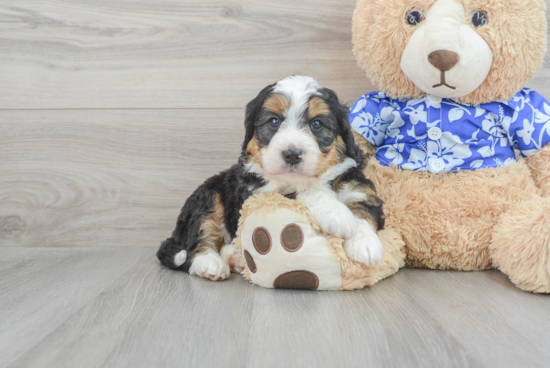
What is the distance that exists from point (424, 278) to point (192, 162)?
1284 millimetres

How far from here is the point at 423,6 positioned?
1.75 metres

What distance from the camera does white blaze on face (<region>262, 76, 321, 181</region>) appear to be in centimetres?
146

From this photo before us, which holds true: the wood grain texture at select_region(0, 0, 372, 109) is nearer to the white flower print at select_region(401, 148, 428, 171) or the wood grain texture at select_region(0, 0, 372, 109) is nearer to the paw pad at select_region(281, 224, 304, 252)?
the white flower print at select_region(401, 148, 428, 171)

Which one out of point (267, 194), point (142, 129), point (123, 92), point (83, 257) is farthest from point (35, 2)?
point (267, 194)

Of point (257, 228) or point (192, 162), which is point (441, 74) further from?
point (192, 162)

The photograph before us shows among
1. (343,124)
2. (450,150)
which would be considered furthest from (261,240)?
(450,150)

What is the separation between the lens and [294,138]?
148 cm

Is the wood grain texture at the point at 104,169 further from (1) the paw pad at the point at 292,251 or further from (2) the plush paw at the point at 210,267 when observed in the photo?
(1) the paw pad at the point at 292,251

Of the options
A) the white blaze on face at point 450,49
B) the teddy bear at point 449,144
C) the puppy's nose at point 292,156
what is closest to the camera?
the puppy's nose at point 292,156

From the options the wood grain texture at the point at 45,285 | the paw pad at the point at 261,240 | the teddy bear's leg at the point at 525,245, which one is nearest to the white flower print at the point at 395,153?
the teddy bear's leg at the point at 525,245

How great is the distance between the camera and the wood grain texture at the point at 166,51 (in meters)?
2.27

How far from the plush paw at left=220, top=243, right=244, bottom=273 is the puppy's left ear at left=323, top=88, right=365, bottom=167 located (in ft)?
2.00

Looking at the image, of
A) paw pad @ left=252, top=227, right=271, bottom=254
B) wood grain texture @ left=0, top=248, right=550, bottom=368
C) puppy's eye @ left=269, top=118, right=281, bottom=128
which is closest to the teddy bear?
paw pad @ left=252, top=227, right=271, bottom=254

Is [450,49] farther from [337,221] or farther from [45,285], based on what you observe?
[45,285]
